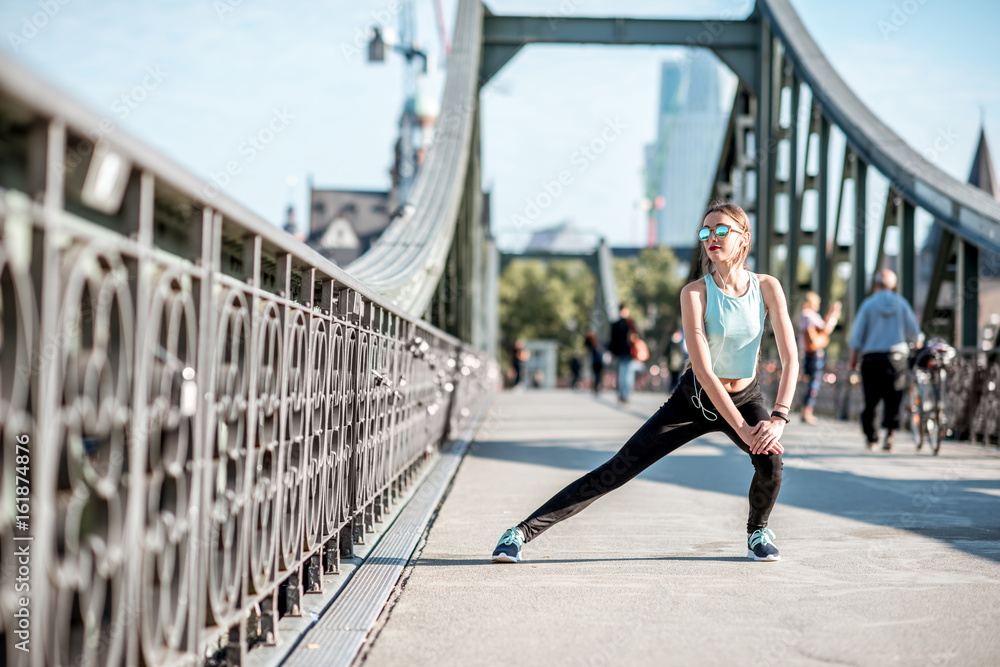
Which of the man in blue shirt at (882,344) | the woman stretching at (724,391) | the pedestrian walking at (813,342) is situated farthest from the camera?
the pedestrian walking at (813,342)

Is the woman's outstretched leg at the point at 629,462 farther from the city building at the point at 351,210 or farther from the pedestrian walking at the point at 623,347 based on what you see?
the city building at the point at 351,210

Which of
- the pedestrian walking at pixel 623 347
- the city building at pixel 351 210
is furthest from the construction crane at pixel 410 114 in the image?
the pedestrian walking at pixel 623 347

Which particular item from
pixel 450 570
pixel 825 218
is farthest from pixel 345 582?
pixel 825 218

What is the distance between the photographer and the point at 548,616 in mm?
3037

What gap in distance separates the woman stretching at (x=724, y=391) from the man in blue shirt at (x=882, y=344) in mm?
5620

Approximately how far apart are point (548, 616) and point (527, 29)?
54.0 feet

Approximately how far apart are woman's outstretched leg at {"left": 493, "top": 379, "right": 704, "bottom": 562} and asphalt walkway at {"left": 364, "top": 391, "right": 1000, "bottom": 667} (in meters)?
0.12

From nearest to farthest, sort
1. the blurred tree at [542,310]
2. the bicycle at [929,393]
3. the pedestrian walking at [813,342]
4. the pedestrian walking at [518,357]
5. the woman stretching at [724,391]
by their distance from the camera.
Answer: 1. the woman stretching at [724,391]
2. the bicycle at [929,393]
3. the pedestrian walking at [813,342]
4. the pedestrian walking at [518,357]
5. the blurred tree at [542,310]

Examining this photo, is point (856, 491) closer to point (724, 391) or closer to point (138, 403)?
point (724, 391)

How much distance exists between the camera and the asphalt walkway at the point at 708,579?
269 centimetres

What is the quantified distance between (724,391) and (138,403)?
2375 millimetres

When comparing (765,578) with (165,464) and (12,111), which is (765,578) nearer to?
(165,464)

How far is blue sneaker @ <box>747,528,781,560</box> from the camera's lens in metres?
3.89

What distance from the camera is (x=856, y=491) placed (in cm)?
614
